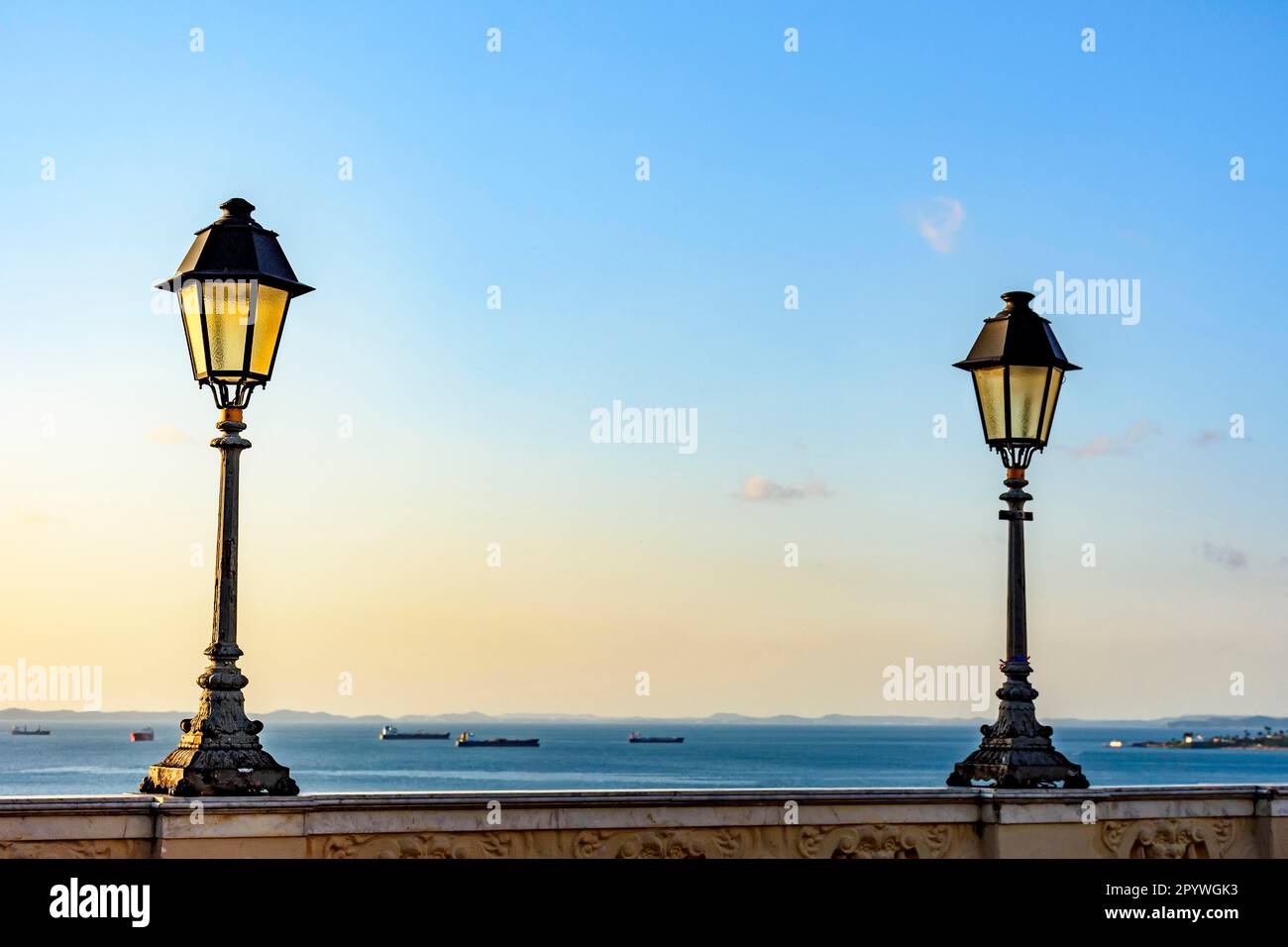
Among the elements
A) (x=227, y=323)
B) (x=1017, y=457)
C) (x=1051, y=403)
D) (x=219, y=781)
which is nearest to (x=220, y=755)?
(x=219, y=781)

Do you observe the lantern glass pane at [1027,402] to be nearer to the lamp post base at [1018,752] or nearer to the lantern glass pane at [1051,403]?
the lantern glass pane at [1051,403]

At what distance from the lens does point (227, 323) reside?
34.0 ft

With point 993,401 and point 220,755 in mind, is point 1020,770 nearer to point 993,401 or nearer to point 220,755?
point 993,401

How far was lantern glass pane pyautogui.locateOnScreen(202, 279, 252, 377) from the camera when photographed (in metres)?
10.3

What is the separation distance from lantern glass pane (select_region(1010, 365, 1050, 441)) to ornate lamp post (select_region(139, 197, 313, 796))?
5355mm

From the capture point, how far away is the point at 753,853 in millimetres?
10531

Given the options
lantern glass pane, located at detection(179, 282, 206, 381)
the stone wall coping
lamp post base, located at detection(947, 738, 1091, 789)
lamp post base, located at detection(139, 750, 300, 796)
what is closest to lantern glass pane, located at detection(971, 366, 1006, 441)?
lamp post base, located at detection(947, 738, 1091, 789)

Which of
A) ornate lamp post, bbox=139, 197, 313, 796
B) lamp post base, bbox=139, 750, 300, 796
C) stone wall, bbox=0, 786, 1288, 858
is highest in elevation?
ornate lamp post, bbox=139, 197, 313, 796

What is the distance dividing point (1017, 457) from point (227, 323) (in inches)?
232

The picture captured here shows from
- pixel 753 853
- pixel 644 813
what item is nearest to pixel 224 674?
pixel 644 813

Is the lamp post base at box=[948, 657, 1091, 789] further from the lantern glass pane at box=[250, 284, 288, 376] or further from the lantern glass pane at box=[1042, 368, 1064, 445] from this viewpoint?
the lantern glass pane at box=[250, 284, 288, 376]
